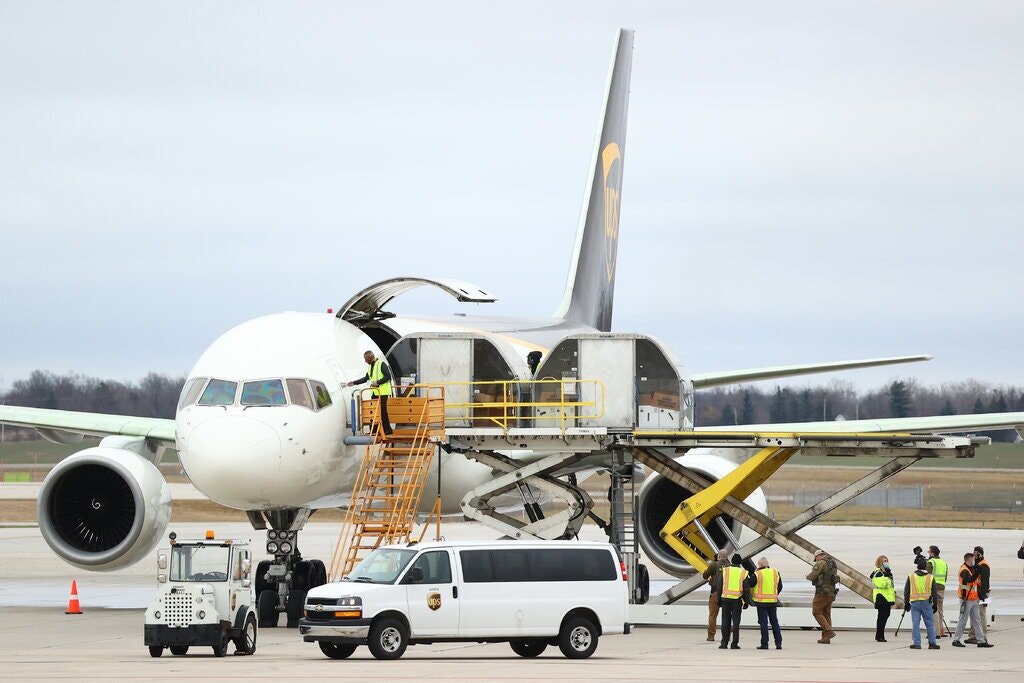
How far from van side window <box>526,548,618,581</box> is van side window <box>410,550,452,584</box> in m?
1.02

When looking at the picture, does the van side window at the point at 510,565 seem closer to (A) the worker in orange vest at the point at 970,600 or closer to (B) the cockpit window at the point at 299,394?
(B) the cockpit window at the point at 299,394

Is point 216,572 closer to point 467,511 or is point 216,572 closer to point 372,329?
point 467,511

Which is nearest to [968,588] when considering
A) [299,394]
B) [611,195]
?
[299,394]

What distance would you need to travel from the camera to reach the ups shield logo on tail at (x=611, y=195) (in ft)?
121

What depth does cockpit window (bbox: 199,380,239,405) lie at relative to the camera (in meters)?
22.8

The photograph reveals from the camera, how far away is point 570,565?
20.0 m

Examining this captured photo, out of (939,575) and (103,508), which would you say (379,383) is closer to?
(103,508)

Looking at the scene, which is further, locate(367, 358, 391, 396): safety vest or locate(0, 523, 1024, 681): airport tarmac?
locate(367, 358, 391, 396): safety vest

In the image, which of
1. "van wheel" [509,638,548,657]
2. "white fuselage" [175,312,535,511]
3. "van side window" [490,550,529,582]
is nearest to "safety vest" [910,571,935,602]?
"van wheel" [509,638,548,657]

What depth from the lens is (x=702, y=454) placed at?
28.7 meters

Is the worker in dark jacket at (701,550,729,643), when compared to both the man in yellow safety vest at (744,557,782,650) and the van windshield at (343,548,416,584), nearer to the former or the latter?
the man in yellow safety vest at (744,557,782,650)

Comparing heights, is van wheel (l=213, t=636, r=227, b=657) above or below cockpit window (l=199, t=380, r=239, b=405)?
below

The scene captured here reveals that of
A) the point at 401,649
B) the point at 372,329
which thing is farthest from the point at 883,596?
the point at 372,329

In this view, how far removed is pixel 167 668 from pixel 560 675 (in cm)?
408
